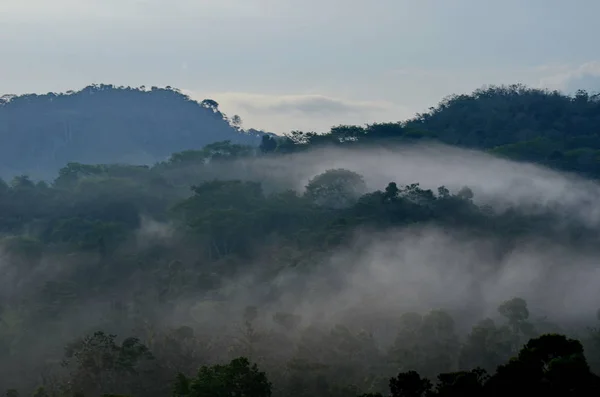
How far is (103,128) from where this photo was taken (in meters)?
177

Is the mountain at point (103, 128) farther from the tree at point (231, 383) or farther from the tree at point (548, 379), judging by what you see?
the tree at point (548, 379)

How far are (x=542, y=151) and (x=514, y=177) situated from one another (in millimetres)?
10918

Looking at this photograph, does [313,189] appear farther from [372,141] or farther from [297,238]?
[372,141]

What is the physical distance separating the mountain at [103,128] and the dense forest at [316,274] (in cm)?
7638

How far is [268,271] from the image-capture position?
59062 millimetres

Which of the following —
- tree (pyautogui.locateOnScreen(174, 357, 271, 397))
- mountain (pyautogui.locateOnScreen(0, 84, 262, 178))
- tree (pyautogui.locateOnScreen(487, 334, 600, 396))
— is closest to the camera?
tree (pyautogui.locateOnScreen(487, 334, 600, 396))

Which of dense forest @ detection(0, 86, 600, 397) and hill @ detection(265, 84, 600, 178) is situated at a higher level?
hill @ detection(265, 84, 600, 178)

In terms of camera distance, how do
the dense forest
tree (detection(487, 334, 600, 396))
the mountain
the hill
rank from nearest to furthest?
tree (detection(487, 334, 600, 396)) < the dense forest < the hill < the mountain

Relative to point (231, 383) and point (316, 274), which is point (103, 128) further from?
point (231, 383)

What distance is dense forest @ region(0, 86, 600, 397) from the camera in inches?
1540

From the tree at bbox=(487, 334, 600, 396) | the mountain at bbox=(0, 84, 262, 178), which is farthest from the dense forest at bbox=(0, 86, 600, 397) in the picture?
the mountain at bbox=(0, 84, 262, 178)

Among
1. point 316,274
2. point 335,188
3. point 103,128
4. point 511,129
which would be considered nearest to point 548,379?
point 316,274

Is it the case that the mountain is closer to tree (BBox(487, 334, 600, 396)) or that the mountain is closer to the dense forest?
the dense forest

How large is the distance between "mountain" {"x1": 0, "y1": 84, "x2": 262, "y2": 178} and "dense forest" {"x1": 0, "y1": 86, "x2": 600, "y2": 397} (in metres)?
76.4
